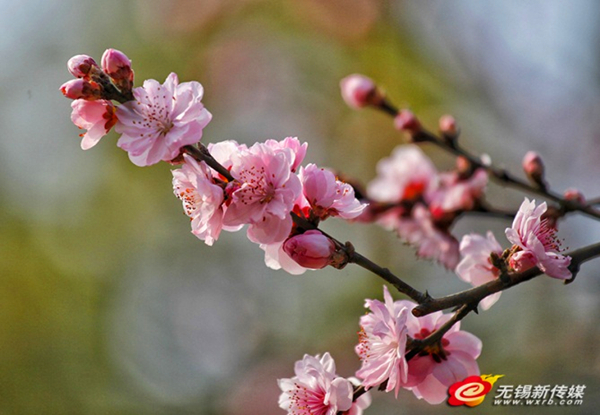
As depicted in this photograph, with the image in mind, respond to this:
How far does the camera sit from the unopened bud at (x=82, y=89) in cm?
103

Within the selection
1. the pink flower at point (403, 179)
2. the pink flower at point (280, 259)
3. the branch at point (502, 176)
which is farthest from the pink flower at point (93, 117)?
the pink flower at point (403, 179)

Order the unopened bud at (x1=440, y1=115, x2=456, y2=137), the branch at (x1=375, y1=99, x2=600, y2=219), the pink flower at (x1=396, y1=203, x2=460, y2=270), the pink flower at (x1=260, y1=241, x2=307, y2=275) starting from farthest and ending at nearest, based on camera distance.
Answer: the pink flower at (x1=396, y1=203, x2=460, y2=270), the unopened bud at (x1=440, y1=115, x2=456, y2=137), the branch at (x1=375, y1=99, x2=600, y2=219), the pink flower at (x1=260, y1=241, x2=307, y2=275)

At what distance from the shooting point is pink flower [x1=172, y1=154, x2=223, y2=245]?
1.04 metres

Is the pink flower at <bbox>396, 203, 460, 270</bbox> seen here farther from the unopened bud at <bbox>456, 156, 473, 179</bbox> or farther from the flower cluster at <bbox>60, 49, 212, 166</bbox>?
the flower cluster at <bbox>60, 49, 212, 166</bbox>

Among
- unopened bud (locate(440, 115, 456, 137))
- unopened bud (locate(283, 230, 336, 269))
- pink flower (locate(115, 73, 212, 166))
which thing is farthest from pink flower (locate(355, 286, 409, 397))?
unopened bud (locate(440, 115, 456, 137))

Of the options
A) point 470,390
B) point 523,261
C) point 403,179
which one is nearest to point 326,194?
point 523,261

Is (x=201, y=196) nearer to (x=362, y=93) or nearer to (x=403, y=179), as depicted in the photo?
(x=362, y=93)

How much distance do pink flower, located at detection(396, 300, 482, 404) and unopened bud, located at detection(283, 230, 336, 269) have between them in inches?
7.3

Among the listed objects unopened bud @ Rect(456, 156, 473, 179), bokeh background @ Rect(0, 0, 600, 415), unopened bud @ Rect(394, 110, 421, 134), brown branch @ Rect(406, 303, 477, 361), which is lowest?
brown branch @ Rect(406, 303, 477, 361)

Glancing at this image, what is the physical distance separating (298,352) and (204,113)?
361cm

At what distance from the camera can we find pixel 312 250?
1.04m

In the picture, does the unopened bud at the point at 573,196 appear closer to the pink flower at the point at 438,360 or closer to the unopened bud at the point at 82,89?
the pink flower at the point at 438,360

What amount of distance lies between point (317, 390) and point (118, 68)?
663 millimetres

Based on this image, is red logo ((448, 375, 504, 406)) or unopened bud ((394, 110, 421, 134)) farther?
unopened bud ((394, 110, 421, 134))
